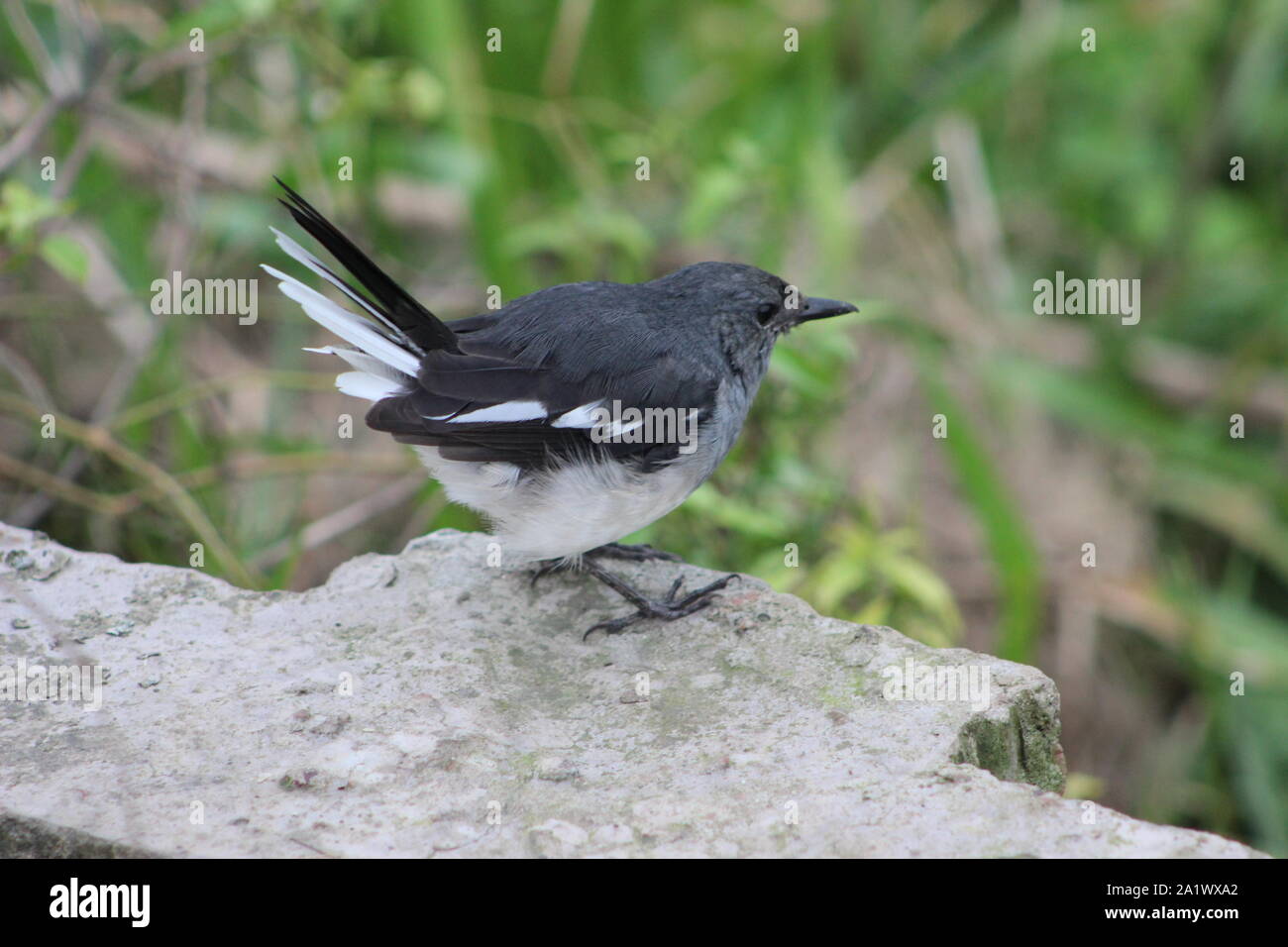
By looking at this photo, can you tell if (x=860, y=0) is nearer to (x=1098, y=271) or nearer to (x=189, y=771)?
(x=1098, y=271)

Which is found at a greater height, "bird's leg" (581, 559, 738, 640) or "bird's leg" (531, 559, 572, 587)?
"bird's leg" (531, 559, 572, 587)

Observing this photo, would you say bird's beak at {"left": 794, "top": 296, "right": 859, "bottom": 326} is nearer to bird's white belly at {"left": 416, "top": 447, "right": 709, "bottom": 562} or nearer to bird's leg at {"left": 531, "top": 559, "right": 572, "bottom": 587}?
bird's white belly at {"left": 416, "top": 447, "right": 709, "bottom": 562}

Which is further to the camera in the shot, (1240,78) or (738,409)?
(1240,78)

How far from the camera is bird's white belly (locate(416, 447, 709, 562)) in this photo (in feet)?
10.4

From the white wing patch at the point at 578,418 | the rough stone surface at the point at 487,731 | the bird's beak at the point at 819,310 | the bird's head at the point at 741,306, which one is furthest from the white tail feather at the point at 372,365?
the bird's beak at the point at 819,310

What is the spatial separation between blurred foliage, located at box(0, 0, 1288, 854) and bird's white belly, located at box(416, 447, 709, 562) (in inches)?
29.0

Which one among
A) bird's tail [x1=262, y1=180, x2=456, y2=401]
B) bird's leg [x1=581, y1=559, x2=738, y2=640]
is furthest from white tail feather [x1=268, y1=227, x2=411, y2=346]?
bird's leg [x1=581, y1=559, x2=738, y2=640]

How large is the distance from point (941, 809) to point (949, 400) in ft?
8.00

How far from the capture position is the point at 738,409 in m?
3.54

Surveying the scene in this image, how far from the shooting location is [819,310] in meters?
3.68

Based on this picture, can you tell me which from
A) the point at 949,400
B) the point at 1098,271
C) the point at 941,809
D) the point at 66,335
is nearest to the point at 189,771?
the point at 941,809

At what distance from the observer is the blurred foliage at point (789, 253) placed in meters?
4.43

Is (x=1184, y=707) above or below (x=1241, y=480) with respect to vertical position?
below

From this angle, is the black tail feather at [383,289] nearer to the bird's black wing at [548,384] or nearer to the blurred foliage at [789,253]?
the bird's black wing at [548,384]
